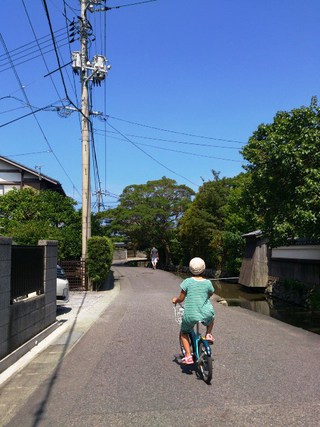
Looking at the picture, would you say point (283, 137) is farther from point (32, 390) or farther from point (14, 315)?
point (32, 390)

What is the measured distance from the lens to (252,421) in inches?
177

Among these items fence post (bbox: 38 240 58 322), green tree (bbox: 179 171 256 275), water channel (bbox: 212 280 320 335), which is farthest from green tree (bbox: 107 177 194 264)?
fence post (bbox: 38 240 58 322)

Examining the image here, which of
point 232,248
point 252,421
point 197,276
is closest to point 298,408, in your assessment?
point 252,421

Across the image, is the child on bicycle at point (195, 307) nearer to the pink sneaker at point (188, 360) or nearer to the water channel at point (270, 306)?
the pink sneaker at point (188, 360)

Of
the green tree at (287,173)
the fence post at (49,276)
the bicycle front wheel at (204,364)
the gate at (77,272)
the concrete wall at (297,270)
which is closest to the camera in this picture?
the bicycle front wheel at (204,364)

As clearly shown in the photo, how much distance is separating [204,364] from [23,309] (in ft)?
12.1

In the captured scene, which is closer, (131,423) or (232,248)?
(131,423)

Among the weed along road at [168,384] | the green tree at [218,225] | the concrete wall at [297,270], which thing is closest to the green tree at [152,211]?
the green tree at [218,225]

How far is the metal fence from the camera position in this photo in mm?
7746

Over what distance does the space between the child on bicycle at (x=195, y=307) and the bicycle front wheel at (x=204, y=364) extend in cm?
17

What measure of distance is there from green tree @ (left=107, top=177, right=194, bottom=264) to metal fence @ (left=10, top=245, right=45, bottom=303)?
30385 millimetres

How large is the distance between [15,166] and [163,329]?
74.7 ft

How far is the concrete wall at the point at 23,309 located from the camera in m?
6.88

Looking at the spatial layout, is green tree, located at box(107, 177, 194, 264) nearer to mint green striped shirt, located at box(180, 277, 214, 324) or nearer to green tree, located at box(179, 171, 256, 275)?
green tree, located at box(179, 171, 256, 275)
